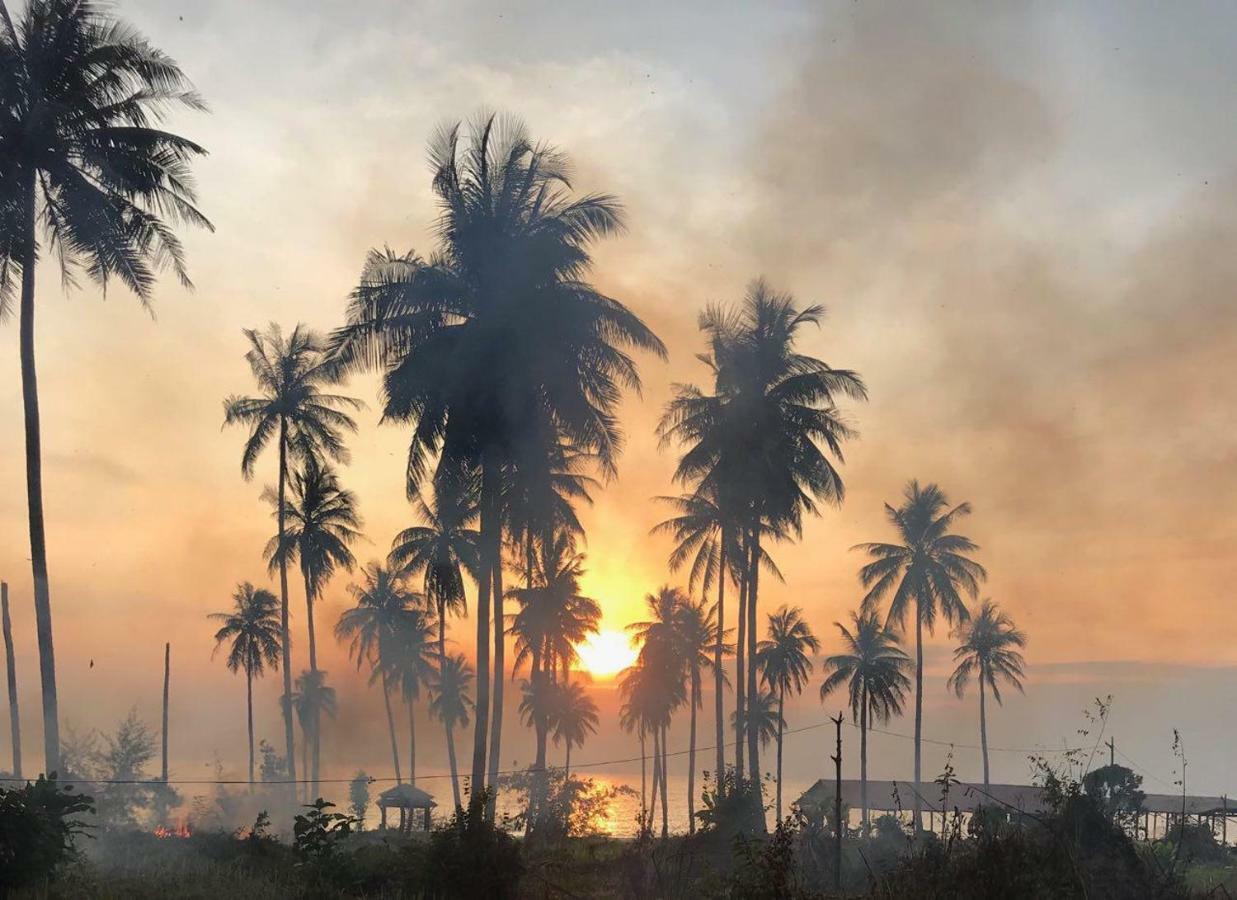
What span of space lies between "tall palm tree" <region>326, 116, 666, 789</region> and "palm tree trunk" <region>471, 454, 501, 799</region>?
0.04 m

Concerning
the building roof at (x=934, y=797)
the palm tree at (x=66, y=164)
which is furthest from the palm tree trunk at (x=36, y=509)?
the building roof at (x=934, y=797)

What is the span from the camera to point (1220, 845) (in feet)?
146

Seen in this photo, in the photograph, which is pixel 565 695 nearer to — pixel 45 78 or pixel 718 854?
pixel 718 854

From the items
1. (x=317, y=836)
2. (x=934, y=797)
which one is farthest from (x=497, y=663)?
(x=934, y=797)

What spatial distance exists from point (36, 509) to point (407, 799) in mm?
36996

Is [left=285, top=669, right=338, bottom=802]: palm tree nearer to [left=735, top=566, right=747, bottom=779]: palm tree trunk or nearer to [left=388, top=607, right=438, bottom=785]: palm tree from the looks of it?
[left=388, top=607, right=438, bottom=785]: palm tree

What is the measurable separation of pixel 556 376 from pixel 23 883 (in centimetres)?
1646

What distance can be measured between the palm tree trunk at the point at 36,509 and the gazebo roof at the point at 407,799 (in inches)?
1309

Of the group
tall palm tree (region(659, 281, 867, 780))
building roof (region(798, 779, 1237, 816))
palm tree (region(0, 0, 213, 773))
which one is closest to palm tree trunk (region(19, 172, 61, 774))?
palm tree (region(0, 0, 213, 773))

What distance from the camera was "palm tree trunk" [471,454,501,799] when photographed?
97.7ft

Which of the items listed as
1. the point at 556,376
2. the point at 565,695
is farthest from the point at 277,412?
the point at 565,695

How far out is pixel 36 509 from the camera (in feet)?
83.8

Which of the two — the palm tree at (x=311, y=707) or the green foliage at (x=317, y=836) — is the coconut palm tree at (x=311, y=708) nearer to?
the palm tree at (x=311, y=707)

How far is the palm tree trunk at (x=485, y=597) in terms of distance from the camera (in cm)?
2977
